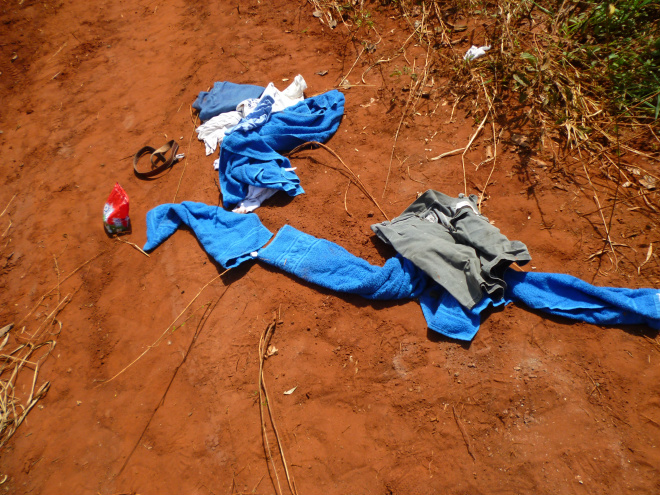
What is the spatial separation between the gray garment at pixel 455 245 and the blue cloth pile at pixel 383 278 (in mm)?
100

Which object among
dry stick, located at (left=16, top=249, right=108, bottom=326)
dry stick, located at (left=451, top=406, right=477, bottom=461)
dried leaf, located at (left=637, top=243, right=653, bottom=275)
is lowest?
dry stick, located at (left=451, top=406, right=477, bottom=461)

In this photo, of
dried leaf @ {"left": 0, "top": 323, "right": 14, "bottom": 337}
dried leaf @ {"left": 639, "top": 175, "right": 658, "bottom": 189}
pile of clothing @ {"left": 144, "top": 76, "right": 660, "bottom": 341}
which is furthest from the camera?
dried leaf @ {"left": 0, "top": 323, "right": 14, "bottom": 337}

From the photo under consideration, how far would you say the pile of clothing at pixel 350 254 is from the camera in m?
2.22

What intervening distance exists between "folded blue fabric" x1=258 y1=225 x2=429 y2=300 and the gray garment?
138 mm

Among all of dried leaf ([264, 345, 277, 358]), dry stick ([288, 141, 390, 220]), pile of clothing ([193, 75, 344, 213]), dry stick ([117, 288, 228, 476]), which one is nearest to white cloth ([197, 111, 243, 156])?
pile of clothing ([193, 75, 344, 213])

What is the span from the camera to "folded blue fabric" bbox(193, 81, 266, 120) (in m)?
3.64

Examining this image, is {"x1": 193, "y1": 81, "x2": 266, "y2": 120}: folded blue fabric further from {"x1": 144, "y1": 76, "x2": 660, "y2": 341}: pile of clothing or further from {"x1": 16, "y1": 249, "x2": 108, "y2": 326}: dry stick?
{"x1": 16, "y1": 249, "x2": 108, "y2": 326}: dry stick

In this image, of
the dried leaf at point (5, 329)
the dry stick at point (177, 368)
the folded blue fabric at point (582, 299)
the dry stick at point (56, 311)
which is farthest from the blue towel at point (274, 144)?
the dried leaf at point (5, 329)

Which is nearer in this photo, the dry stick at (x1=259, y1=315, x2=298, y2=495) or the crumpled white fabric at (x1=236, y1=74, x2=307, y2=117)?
the dry stick at (x1=259, y1=315, x2=298, y2=495)

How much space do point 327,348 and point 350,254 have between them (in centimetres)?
68

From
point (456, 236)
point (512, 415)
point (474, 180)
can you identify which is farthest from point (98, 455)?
point (474, 180)

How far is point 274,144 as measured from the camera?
3357 mm

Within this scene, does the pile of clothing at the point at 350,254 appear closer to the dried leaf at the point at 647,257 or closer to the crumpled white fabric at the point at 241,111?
the crumpled white fabric at the point at 241,111

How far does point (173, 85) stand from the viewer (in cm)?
425
